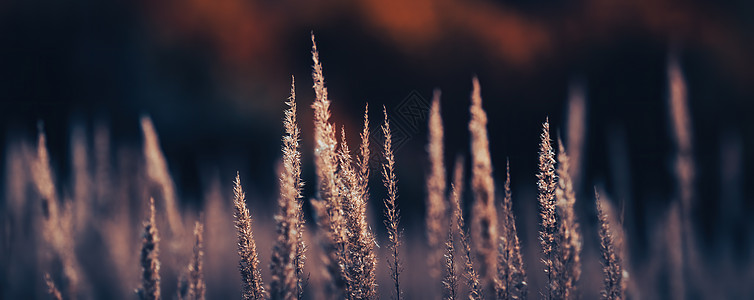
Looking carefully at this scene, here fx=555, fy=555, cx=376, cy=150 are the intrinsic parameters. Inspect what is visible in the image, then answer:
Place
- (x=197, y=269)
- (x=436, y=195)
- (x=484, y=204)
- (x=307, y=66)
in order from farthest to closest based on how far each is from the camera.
→ (x=307, y=66)
(x=436, y=195)
(x=197, y=269)
(x=484, y=204)

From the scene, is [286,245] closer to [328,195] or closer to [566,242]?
[328,195]

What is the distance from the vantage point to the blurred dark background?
9.26 m

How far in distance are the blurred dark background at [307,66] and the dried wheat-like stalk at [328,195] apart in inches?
271

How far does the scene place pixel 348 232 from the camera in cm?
233

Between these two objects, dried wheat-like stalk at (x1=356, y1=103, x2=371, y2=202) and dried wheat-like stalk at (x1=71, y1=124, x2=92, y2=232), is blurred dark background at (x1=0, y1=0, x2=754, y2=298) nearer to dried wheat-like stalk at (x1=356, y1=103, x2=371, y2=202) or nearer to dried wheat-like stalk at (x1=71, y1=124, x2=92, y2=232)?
dried wheat-like stalk at (x1=71, y1=124, x2=92, y2=232)

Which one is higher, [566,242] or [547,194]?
[547,194]

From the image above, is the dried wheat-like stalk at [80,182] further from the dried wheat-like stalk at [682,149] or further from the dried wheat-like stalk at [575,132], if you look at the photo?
the dried wheat-like stalk at [682,149]

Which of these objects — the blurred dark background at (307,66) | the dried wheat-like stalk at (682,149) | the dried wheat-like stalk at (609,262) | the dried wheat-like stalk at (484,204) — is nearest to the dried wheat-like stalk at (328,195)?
the dried wheat-like stalk at (484,204)

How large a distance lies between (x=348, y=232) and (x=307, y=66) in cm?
771

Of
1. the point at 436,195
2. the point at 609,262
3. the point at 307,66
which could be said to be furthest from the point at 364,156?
the point at 307,66

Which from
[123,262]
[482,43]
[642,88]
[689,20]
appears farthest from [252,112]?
[689,20]

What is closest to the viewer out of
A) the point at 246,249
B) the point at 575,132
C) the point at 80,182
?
the point at 246,249

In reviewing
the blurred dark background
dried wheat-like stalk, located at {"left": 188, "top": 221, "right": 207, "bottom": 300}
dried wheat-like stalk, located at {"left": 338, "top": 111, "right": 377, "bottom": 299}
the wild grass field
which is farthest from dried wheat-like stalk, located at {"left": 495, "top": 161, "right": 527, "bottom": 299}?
the blurred dark background

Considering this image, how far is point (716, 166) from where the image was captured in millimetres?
9266
